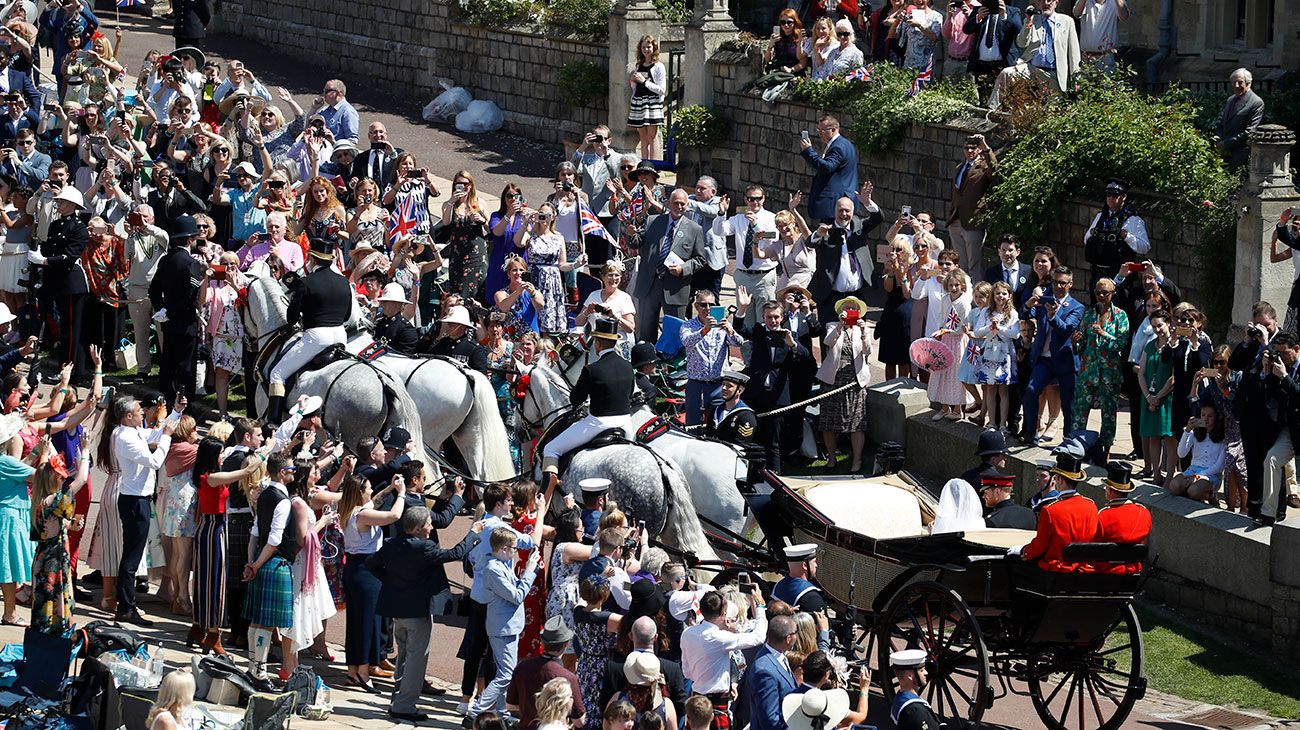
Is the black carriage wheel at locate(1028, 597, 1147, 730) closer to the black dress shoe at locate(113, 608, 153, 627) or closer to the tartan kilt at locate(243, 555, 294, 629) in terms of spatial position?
the tartan kilt at locate(243, 555, 294, 629)

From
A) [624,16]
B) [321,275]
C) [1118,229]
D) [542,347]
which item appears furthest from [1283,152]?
[624,16]

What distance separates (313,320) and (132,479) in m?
2.64

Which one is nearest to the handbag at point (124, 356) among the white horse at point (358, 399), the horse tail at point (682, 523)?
the white horse at point (358, 399)

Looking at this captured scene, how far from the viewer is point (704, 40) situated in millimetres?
26734

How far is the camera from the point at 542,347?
680 inches

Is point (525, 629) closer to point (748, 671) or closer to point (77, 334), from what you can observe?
point (748, 671)

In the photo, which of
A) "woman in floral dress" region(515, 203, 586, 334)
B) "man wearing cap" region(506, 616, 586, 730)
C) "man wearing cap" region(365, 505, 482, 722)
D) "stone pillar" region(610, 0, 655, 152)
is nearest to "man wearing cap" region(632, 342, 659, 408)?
"woman in floral dress" region(515, 203, 586, 334)

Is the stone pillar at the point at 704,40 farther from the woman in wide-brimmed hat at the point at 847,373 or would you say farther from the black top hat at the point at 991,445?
the black top hat at the point at 991,445

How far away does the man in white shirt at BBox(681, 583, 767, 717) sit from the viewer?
11.8m

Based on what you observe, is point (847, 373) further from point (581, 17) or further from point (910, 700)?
point (581, 17)

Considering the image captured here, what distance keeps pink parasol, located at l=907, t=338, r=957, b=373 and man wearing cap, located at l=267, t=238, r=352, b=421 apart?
15.6 feet

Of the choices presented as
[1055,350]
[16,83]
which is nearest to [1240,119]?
[1055,350]

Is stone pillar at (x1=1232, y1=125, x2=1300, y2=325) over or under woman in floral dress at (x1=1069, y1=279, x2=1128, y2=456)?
over

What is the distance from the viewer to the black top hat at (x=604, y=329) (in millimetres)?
15781
